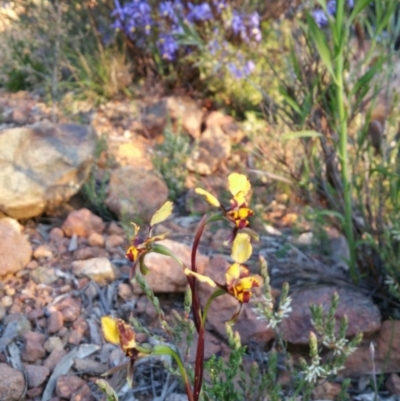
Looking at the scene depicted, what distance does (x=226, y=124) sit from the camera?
4332 millimetres

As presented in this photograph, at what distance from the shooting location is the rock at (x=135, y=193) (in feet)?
10.0

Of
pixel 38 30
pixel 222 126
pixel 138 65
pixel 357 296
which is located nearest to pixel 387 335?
pixel 357 296

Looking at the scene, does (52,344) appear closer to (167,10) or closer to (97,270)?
(97,270)

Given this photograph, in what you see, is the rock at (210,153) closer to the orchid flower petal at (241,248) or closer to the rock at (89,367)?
the rock at (89,367)

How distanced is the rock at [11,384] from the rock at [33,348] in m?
0.13

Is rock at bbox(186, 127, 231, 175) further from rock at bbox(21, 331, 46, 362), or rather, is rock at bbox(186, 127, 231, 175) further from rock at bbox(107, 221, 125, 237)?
rock at bbox(21, 331, 46, 362)

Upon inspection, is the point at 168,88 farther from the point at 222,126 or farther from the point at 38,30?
the point at 38,30

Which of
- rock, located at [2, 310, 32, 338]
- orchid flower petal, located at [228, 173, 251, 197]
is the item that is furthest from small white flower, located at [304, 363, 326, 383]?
rock, located at [2, 310, 32, 338]

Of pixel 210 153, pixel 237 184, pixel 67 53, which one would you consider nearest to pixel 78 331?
pixel 237 184

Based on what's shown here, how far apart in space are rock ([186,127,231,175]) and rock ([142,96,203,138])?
167 millimetres

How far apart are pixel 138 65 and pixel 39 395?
3.30m

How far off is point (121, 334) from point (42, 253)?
61.7 inches

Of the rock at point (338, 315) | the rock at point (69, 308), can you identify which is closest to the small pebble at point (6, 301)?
the rock at point (69, 308)

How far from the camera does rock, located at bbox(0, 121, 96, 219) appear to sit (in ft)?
9.29
